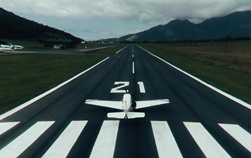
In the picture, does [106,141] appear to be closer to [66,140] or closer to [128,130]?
[128,130]

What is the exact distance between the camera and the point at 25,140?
6996 millimetres

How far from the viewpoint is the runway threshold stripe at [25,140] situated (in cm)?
621

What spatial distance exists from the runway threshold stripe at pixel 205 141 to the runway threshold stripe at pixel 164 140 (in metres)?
0.95

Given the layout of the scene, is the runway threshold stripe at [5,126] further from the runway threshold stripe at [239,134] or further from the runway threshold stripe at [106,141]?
the runway threshold stripe at [239,134]

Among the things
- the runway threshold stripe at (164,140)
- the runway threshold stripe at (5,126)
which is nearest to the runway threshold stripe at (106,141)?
the runway threshold stripe at (164,140)

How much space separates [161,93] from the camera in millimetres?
13242

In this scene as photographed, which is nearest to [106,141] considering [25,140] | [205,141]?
[25,140]

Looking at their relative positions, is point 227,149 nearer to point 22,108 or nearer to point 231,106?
point 231,106

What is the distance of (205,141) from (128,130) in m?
3.12

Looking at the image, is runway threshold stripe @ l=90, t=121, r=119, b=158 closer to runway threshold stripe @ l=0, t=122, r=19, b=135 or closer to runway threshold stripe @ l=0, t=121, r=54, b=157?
runway threshold stripe @ l=0, t=121, r=54, b=157

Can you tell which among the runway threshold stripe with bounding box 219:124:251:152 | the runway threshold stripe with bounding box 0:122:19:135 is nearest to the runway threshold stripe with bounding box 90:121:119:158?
the runway threshold stripe with bounding box 0:122:19:135

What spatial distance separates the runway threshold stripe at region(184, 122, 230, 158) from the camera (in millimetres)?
6166

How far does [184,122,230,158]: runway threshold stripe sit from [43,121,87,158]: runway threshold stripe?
4818mm

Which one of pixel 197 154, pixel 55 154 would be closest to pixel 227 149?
pixel 197 154
